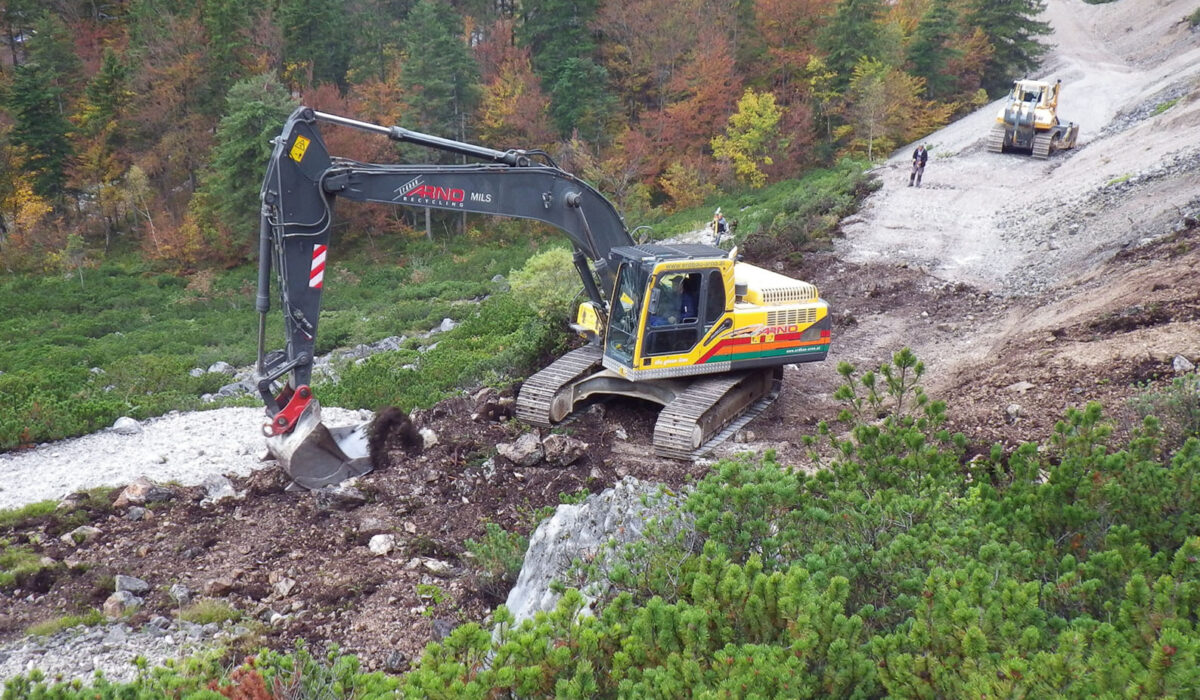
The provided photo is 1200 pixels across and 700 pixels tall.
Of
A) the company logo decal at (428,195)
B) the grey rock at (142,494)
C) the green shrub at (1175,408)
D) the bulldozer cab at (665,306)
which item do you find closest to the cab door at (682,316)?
the bulldozer cab at (665,306)

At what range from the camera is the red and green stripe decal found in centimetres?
1101

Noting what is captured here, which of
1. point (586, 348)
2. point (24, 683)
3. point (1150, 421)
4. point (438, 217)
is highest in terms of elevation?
point (1150, 421)

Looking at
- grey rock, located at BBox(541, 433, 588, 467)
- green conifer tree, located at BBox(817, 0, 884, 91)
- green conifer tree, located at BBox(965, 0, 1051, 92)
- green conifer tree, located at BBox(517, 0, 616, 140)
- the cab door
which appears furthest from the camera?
green conifer tree, located at BBox(965, 0, 1051, 92)

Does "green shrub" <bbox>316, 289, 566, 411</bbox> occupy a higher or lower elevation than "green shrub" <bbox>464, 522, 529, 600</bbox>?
lower

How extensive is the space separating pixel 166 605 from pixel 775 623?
575 centimetres

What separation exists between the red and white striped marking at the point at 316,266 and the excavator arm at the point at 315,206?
0.03ft

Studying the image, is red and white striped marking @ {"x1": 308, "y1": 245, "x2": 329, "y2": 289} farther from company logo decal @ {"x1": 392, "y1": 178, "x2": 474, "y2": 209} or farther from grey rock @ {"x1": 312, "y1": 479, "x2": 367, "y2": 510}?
grey rock @ {"x1": 312, "y1": 479, "x2": 367, "y2": 510}

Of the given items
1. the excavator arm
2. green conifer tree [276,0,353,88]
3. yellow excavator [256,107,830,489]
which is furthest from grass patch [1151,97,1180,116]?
green conifer tree [276,0,353,88]

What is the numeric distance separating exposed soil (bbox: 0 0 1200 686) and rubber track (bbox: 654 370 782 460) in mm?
209

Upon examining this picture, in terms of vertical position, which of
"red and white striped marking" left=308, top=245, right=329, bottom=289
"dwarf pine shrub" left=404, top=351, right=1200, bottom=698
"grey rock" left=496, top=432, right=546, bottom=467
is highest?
"red and white striped marking" left=308, top=245, right=329, bottom=289

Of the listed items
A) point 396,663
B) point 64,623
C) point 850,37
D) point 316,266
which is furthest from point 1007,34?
point 64,623

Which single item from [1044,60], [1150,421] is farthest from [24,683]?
[1044,60]

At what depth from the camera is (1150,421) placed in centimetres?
534

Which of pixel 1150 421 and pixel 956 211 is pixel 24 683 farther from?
pixel 956 211
